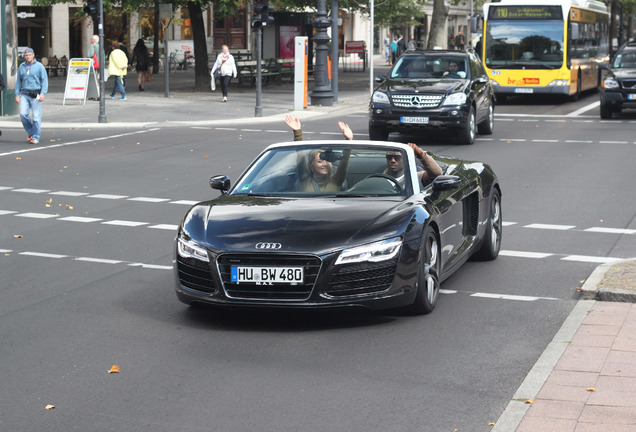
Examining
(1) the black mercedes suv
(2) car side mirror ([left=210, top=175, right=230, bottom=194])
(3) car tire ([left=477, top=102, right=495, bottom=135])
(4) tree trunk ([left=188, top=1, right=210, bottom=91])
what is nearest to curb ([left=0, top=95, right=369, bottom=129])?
(1) the black mercedes suv

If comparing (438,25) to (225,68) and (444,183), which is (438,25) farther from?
(444,183)

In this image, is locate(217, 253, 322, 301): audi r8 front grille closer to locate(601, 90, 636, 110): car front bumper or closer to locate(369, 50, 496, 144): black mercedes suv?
locate(369, 50, 496, 144): black mercedes suv

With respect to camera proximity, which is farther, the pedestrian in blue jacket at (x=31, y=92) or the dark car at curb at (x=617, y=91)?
the dark car at curb at (x=617, y=91)

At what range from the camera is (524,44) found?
33.9 meters

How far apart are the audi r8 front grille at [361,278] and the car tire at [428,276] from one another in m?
0.30

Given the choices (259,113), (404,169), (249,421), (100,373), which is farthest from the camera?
(259,113)

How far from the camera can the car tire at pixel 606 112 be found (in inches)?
1109

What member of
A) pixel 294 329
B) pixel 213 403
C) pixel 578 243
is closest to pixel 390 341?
pixel 294 329

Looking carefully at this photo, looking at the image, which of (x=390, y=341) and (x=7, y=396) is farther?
(x=390, y=341)

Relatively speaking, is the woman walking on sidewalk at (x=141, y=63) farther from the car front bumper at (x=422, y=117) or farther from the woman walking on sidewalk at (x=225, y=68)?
the car front bumper at (x=422, y=117)

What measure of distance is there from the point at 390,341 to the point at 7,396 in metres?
2.50

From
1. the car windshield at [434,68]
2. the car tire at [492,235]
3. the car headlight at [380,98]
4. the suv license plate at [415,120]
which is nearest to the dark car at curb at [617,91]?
the car windshield at [434,68]

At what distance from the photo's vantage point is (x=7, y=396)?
6.15 metres

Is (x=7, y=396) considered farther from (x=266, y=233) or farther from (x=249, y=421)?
(x=266, y=233)
